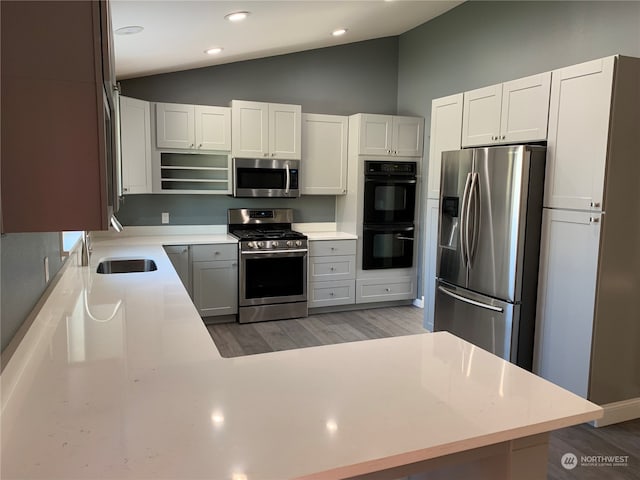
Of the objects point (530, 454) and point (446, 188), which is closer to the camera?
point (530, 454)

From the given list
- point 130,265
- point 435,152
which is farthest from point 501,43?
point 130,265

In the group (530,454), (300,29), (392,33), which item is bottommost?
(530,454)

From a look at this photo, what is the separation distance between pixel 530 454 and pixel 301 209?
4.42 metres

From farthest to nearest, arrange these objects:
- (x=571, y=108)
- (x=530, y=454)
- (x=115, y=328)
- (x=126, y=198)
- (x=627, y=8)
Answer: (x=126, y=198) → (x=627, y=8) → (x=571, y=108) → (x=115, y=328) → (x=530, y=454)

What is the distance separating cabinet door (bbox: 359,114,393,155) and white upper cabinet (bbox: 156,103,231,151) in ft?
4.56

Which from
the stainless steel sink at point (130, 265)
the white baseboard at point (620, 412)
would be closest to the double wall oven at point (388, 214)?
the stainless steel sink at point (130, 265)

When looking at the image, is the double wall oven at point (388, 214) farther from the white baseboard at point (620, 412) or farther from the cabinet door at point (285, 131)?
the white baseboard at point (620, 412)

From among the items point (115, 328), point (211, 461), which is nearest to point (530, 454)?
point (211, 461)

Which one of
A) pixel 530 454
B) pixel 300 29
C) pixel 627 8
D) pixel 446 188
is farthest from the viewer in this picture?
pixel 300 29

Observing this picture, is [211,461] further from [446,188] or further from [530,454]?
[446,188]

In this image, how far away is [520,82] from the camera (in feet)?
11.0

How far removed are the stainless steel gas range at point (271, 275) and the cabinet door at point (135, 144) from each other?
1.06 metres

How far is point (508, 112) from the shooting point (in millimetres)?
→ 3477

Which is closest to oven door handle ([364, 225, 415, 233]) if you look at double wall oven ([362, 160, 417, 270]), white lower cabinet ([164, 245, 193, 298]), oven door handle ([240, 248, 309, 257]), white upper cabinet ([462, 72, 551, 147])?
double wall oven ([362, 160, 417, 270])
